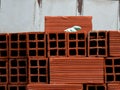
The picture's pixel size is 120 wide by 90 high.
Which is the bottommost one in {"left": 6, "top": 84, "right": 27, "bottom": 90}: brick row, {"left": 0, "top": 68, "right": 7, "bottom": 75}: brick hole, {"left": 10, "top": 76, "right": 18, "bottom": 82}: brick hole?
{"left": 6, "top": 84, "right": 27, "bottom": 90}: brick row

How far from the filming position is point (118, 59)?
5332mm

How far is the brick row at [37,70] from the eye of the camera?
17.5ft

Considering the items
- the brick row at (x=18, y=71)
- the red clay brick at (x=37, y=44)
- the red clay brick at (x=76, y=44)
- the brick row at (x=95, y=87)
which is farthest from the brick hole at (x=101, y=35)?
the brick row at (x=18, y=71)

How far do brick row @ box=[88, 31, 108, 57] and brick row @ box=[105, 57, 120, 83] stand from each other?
0.36ft

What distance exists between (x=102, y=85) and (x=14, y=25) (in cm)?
319

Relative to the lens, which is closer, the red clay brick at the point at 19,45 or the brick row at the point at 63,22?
the red clay brick at the point at 19,45

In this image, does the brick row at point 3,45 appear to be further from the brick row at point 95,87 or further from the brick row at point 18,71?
the brick row at point 95,87

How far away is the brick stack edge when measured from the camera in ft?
17.3

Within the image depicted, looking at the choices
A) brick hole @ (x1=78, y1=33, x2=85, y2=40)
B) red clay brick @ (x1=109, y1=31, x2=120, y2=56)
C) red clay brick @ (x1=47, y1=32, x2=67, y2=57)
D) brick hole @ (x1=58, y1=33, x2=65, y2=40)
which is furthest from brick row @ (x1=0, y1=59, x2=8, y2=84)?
red clay brick @ (x1=109, y1=31, x2=120, y2=56)

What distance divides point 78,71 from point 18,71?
2.74 feet

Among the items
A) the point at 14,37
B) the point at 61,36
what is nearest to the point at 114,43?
the point at 61,36

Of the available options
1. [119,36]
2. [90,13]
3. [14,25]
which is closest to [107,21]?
[90,13]

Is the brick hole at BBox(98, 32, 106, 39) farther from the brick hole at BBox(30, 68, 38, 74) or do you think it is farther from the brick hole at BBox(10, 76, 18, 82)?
the brick hole at BBox(10, 76, 18, 82)

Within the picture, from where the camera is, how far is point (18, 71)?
5.40m
